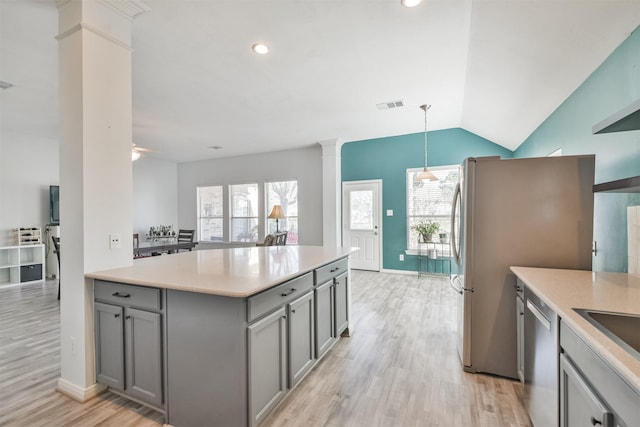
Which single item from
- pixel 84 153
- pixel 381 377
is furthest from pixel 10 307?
pixel 381 377

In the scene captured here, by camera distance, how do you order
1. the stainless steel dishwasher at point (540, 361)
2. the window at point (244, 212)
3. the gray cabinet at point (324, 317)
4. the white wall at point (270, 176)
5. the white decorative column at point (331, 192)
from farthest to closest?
the window at point (244, 212), the white wall at point (270, 176), the white decorative column at point (331, 192), the gray cabinet at point (324, 317), the stainless steel dishwasher at point (540, 361)

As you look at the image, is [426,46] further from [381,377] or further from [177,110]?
[177,110]

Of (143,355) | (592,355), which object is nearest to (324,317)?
(143,355)

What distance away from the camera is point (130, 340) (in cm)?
185

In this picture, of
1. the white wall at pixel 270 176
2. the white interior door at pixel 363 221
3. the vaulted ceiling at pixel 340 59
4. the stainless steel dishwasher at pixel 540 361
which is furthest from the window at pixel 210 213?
the stainless steel dishwasher at pixel 540 361

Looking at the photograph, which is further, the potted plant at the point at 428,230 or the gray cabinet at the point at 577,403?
the potted plant at the point at 428,230

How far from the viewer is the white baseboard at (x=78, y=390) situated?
197cm

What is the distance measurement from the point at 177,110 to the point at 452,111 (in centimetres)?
408

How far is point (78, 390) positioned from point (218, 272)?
1.26 meters

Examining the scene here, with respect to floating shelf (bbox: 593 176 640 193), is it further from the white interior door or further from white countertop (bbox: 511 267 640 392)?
the white interior door

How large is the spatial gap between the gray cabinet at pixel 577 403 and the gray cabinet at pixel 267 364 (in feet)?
A: 4.51

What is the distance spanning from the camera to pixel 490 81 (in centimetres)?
325

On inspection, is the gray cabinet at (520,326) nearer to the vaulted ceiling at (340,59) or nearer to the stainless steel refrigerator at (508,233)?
the stainless steel refrigerator at (508,233)

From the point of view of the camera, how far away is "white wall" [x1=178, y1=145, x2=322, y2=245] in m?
6.65
